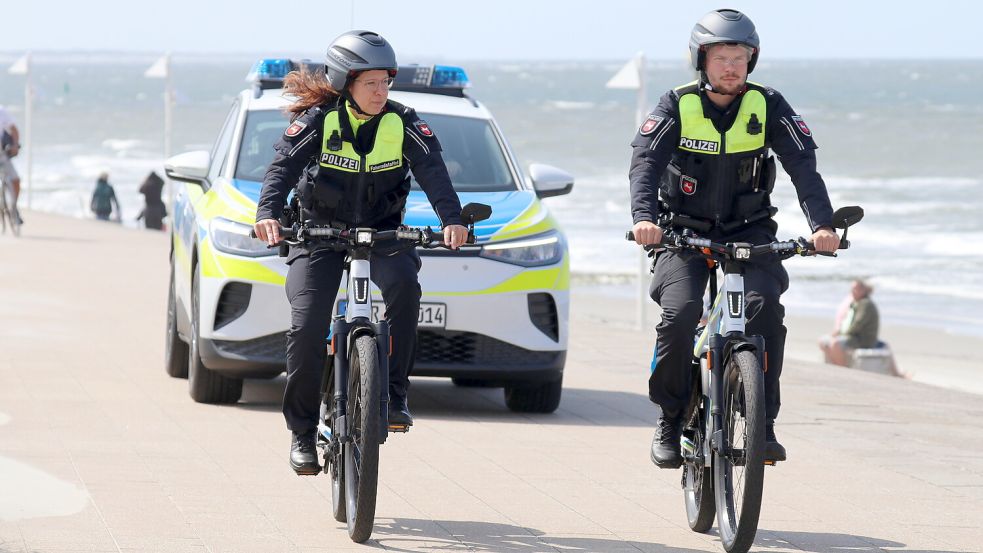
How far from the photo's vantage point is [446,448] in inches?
324

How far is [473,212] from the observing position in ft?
20.1

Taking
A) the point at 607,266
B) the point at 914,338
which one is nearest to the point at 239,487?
the point at 914,338

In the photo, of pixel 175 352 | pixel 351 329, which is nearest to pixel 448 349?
pixel 175 352

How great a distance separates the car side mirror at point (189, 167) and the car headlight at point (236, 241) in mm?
408

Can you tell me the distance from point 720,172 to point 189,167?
12.7 ft

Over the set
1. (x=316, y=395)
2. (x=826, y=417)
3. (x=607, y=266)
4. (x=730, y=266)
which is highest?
(x=730, y=266)

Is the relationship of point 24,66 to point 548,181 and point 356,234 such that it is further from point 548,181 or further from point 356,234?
point 356,234

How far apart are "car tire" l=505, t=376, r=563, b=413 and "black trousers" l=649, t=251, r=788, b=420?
327 centimetres

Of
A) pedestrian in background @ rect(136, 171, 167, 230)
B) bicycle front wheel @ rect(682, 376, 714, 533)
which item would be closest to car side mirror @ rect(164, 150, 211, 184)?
bicycle front wheel @ rect(682, 376, 714, 533)

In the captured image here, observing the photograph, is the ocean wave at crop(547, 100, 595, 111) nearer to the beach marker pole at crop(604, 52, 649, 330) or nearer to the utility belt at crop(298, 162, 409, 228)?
the beach marker pole at crop(604, 52, 649, 330)

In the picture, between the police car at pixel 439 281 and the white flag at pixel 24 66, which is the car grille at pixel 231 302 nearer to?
the police car at pixel 439 281

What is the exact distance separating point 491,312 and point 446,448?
100 cm

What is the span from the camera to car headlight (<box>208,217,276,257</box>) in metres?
8.84

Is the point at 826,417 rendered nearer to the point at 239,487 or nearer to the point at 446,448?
the point at 446,448
